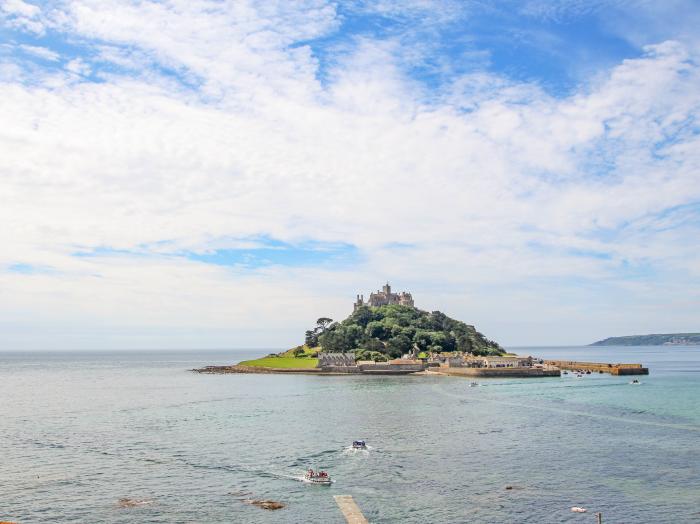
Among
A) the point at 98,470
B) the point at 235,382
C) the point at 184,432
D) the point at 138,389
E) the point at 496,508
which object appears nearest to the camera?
the point at 496,508

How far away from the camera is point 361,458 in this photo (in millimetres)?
60125

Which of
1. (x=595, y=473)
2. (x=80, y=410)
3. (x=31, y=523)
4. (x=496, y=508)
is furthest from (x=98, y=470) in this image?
(x=80, y=410)

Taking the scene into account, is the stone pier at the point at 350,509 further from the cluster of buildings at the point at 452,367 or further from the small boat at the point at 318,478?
the cluster of buildings at the point at 452,367

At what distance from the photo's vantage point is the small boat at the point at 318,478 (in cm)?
5037

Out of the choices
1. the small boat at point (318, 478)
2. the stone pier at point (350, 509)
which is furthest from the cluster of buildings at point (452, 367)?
the stone pier at point (350, 509)

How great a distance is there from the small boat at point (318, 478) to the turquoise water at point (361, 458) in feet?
2.97

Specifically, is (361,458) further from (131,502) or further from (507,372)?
(507,372)

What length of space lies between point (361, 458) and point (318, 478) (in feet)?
33.6

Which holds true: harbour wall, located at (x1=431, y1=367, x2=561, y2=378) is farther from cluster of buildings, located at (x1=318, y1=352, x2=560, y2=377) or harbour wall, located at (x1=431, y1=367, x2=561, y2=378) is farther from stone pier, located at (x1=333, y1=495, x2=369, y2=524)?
stone pier, located at (x1=333, y1=495, x2=369, y2=524)

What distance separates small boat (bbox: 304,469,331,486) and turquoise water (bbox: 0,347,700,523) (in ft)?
2.97

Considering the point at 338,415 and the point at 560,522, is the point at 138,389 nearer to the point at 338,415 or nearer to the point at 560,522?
the point at 338,415

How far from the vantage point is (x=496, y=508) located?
144ft

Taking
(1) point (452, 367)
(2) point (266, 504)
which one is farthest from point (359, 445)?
(1) point (452, 367)

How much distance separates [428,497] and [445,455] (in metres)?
15.1
